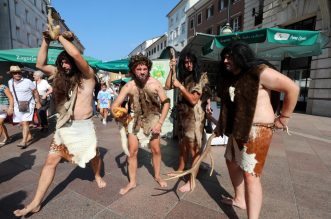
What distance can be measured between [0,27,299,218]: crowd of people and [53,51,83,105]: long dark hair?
0.01 m

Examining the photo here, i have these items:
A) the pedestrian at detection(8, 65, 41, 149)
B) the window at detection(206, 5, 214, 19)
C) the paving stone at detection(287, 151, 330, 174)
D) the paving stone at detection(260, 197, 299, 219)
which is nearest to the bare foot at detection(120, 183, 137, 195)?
the paving stone at detection(260, 197, 299, 219)

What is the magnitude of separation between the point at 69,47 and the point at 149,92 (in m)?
1.07

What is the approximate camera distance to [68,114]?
246cm

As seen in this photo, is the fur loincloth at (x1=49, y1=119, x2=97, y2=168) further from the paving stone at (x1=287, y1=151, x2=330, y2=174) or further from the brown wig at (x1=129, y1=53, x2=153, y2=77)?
the paving stone at (x1=287, y1=151, x2=330, y2=174)

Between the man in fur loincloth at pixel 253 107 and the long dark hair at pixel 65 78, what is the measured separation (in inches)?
66.1

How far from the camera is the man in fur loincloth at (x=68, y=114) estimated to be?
92.9 inches

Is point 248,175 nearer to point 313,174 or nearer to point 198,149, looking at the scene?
point 198,149

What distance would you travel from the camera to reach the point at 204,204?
2.62 m

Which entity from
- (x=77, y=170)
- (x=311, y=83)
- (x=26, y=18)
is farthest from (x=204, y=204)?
(x=26, y=18)

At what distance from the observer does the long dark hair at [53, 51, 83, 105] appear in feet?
7.94

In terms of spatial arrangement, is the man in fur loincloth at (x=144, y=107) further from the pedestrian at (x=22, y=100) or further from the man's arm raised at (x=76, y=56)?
the pedestrian at (x=22, y=100)

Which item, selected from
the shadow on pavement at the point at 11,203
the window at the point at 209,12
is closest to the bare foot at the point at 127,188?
the shadow on pavement at the point at 11,203

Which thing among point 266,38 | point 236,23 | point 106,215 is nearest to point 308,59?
point 236,23

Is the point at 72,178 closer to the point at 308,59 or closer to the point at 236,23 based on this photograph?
the point at 308,59
